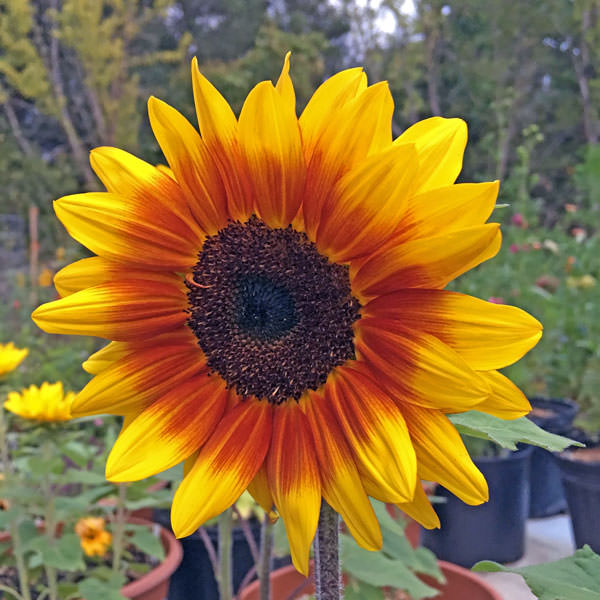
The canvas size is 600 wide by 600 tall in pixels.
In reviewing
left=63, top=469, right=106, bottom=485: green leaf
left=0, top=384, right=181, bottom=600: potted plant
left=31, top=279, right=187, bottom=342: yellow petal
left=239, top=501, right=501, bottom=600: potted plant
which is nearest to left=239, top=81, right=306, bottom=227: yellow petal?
left=31, top=279, right=187, bottom=342: yellow petal

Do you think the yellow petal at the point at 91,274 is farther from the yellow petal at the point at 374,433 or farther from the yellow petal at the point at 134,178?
the yellow petal at the point at 374,433

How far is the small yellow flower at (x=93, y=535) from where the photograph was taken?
52.2 inches

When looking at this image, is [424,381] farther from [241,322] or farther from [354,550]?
[354,550]

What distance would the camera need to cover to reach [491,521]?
6.40 feet

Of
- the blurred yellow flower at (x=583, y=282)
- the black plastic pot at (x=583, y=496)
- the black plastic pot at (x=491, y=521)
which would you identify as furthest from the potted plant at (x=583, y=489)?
the blurred yellow flower at (x=583, y=282)

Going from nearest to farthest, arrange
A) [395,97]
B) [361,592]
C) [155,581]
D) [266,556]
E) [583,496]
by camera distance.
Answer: [266,556]
[361,592]
[155,581]
[583,496]
[395,97]

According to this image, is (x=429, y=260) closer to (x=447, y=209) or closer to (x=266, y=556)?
(x=447, y=209)

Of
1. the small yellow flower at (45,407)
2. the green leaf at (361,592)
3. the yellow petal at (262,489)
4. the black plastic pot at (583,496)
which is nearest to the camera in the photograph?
the yellow petal at (262,489)

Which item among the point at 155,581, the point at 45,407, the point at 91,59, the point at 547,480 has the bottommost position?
the point at 547,480

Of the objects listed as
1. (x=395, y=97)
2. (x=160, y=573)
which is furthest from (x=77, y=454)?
(x=395, y=97)

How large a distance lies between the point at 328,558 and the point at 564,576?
7.2 inches

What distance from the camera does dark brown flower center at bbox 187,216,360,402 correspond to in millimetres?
557

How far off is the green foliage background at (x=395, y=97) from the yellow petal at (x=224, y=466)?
193 centimetres

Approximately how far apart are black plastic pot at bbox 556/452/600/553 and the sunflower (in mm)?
1552
